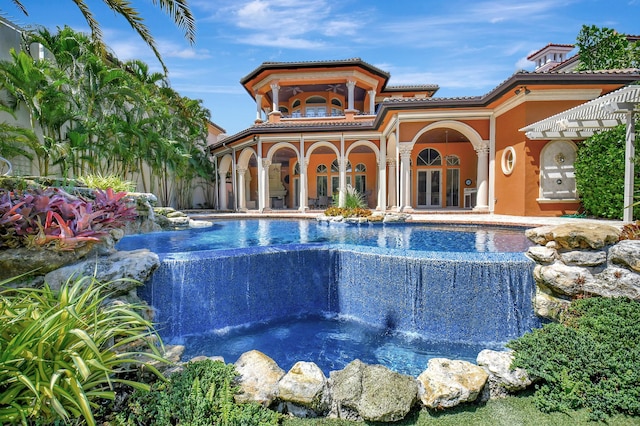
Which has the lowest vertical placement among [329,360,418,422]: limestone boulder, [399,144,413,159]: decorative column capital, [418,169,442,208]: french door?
[329,360,418,422]: limestone boulder

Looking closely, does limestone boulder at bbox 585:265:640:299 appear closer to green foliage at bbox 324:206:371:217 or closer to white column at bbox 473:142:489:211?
green foliage at bbox 324:206:371:217

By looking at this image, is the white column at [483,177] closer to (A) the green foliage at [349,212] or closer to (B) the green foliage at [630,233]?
(A) the green foliage at [349,212]

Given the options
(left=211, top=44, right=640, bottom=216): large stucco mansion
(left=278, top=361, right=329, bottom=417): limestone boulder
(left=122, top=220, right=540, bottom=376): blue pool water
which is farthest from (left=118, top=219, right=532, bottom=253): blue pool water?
(left=278, top=361, right=329, bottom=417): limestone boulder

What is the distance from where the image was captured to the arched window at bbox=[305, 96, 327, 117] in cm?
2130

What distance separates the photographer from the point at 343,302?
601cm

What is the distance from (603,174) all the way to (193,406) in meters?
11.6

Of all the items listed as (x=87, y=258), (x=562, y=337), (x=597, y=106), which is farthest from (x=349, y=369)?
(x=597, y=106)

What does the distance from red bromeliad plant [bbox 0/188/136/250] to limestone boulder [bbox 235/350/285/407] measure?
2.50 meters

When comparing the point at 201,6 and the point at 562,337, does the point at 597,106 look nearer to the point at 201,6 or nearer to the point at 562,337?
the point at 562,337

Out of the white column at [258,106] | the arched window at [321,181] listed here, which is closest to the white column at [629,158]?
the arched window at [321,181]

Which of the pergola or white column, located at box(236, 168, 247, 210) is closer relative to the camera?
the pergola

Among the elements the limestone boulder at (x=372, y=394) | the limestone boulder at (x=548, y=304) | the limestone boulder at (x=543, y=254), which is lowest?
the limestone boulder at (x=372, y=394)

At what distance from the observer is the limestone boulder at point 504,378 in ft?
9.38

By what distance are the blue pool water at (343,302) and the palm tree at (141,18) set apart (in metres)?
3.56
